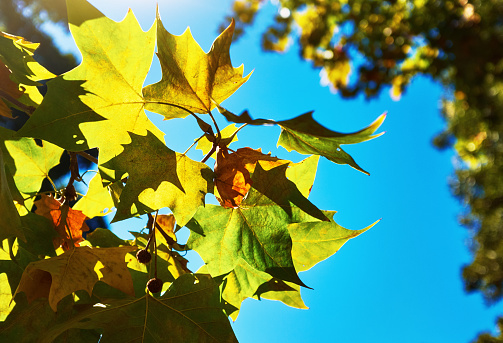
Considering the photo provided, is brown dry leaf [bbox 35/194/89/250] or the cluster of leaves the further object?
brown dry leaf [bbox 35/194/89/250]

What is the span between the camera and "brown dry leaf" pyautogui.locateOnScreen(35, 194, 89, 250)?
1.60 feet

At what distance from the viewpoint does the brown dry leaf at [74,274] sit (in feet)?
1.27

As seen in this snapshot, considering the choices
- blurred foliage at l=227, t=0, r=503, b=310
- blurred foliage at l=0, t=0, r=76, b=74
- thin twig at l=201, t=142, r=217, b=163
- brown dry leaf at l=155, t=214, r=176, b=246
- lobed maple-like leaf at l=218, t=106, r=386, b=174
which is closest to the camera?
lobed maple-like leaf at l=218, t=106, r=386, b=174

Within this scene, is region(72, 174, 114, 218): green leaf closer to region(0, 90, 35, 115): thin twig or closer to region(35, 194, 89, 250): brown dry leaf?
region(35, 194, 89, 250): brown dry leaf

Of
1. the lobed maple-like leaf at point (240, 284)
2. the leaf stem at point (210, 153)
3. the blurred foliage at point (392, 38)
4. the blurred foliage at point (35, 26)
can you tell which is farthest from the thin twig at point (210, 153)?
the blurred foliage at point (35, 26)

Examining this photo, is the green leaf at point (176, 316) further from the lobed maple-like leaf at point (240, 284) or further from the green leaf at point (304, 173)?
the green leaf at point (304, 173)

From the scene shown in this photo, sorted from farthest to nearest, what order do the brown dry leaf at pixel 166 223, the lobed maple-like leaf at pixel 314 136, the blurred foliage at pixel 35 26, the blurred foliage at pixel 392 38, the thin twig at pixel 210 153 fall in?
1. the blurred foliage at pixel 35 26
2. the blurred foliage at pixel 392 38
3. the brown dry leaf at pixel 166 223
4. the thin twig at pixel 210 153
5. the lobed maple-like leaf at pixel 314 136

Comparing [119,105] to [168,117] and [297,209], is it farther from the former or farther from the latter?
[297,209]

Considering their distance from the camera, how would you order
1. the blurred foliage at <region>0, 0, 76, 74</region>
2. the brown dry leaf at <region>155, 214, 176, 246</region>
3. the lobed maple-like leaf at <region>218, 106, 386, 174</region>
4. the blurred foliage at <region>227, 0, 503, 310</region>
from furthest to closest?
1. the blurred foliage at <region>0, 0, 76, 74</region>
2. the blurred foliage at <region>227, 0, 503, 310</region>
3. the brown dry leaf at <region>155, 214, 176, 246</region>
4. the lobed maple-like leaf at <region>218, 106, 386, 174</region>

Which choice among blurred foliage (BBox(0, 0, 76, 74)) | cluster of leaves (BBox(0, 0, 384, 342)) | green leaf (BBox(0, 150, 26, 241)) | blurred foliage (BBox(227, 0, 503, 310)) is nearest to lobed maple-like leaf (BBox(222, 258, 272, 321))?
cluster of leaves (BBox(0, 0, 384, 342))

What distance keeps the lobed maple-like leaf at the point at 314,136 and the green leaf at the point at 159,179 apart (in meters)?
0.07

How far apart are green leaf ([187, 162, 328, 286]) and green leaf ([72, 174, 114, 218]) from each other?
15 centimetres

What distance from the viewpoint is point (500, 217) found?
6.58 m

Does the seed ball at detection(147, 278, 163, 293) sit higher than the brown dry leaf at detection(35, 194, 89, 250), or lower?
lower
